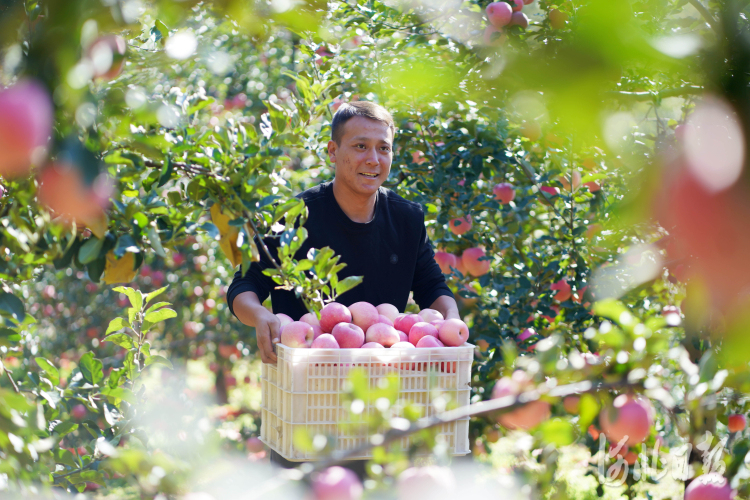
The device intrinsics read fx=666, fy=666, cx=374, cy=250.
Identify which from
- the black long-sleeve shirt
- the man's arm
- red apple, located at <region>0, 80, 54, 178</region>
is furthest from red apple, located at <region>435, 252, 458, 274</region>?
red apple, located at <region>0, 80, 54, 178</region>

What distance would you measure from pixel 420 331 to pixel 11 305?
1.08 m

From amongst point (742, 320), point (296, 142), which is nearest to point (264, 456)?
point (296, 142)

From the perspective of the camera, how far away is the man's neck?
7.26 feet

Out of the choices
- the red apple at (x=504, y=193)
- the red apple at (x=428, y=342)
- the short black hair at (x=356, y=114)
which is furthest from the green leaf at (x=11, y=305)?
the red apple at (x=504, y=193)

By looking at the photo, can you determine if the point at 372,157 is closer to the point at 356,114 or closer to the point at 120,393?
the point at 356,114

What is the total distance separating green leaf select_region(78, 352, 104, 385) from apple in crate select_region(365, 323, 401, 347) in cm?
69

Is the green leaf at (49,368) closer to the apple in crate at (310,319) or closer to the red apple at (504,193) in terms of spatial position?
the apple in crate at (310,319)

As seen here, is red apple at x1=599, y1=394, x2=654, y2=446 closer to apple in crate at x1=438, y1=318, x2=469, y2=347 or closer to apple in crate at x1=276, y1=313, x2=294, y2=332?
apple in crate at x1=438, y1=318, x2=469, y2=347

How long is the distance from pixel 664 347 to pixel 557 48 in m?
0.56

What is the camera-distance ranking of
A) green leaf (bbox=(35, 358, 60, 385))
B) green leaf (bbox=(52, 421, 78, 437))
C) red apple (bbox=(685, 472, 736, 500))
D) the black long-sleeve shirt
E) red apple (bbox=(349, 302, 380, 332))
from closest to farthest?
1. red apple (bbox=(685, 472, 736, 500))
2. green leaf (bbox=(52, 421, 78, 437))
3. green leaf (bbox=(35, 358, 60, 385))
4. red apple (bbox=(349, 302, 380, 332))
5. the black long-sleeve shirt

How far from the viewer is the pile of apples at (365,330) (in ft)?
5.72

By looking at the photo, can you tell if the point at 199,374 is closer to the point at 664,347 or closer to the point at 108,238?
the point at 108,238

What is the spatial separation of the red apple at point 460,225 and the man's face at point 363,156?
54cm

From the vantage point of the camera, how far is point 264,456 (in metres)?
3.84
